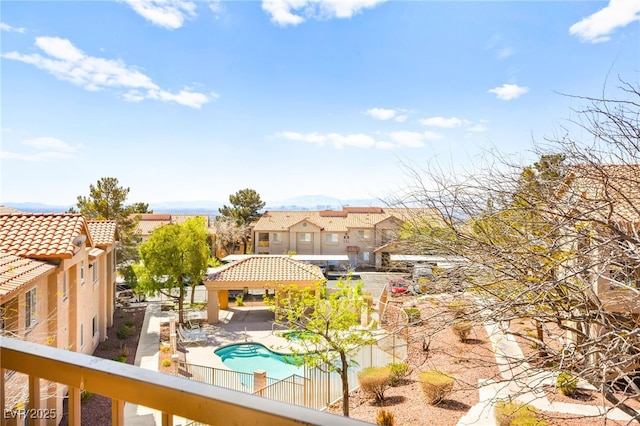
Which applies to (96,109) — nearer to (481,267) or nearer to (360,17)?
(360,17)

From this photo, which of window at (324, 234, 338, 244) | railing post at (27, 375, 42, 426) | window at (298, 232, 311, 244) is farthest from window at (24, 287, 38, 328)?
window at (324, 234, 338, 244)

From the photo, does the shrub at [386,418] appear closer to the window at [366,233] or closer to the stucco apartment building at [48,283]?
the stucco apartment building at [48,283]

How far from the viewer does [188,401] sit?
4.01ft

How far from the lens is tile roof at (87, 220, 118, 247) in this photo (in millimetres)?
20453

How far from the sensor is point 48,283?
1211 centimetres

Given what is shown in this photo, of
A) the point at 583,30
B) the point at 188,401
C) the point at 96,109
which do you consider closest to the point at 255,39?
the point at 96,109

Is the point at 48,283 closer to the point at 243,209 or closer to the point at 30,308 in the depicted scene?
the point at 30,308

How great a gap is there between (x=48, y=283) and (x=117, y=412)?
13229 millimetres

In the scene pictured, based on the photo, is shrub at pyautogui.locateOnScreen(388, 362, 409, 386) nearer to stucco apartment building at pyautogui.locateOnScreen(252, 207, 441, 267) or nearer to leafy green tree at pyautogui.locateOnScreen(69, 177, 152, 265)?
leafy green tree at pyautogui.locateOnScreen(69, 177, 152, 265)

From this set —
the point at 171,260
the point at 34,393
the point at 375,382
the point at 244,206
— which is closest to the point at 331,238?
the point at 244,206

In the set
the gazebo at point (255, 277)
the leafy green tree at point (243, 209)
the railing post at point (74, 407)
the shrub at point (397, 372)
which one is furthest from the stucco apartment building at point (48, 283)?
the leafy green tree at point (243, 209)

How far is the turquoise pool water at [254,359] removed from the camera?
19797 mm

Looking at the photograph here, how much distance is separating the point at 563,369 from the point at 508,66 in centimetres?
1143

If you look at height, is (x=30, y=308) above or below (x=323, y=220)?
below
